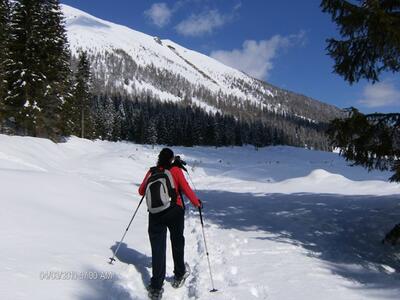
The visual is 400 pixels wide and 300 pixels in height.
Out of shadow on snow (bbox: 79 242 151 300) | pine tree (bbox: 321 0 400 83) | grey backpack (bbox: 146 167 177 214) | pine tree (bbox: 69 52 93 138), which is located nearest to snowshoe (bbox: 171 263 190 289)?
shadow on snow (bbox: 79 242 151 300)

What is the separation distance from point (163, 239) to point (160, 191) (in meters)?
0.76

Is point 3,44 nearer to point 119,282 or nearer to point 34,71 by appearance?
point 34,71

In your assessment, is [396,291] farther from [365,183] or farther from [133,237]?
[365,183]

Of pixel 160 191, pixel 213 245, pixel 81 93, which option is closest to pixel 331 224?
pixel 213 245

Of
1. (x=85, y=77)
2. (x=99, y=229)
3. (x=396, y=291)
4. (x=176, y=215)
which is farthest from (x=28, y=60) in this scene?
(x=396, y=291)

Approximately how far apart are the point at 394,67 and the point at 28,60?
2888 centimetres

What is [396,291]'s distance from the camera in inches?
250

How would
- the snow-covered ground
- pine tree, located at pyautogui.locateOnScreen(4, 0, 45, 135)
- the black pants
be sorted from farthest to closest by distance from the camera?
pine tree, located at pyautogui.locateOnScreen(4, 0, 45, 135), the black pants, the snow-covered ground

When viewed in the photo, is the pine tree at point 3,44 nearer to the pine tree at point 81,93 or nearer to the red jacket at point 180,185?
the pine tree at point 81,93

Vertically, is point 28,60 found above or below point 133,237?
above

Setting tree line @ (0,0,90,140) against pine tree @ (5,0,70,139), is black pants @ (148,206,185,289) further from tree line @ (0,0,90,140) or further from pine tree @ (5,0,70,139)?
pine tree @ (5,0,70,139)

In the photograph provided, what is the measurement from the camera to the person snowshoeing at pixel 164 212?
6418 mm

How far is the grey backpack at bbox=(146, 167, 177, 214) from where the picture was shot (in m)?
6.47

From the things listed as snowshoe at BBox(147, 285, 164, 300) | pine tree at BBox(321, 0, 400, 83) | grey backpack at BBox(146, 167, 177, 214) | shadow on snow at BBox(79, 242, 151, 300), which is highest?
pine tree at BBox(321, 0, 400, 83)
